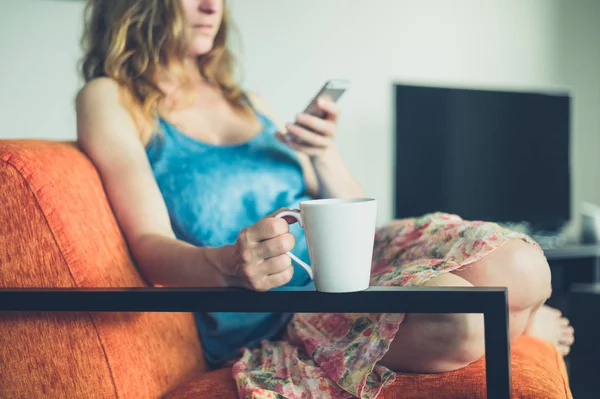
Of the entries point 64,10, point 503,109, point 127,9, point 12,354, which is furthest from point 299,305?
point 503,109

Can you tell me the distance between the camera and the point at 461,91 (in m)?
2.88

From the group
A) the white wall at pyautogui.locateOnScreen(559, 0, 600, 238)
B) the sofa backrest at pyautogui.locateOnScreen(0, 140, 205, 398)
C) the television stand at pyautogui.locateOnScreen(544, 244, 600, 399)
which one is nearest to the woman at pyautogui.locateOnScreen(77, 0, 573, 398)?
the sofa backrest at pyautogui.locateOnScreen(0, 140, 205, 398)

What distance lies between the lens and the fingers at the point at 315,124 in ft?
3.56

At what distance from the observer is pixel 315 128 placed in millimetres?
1097

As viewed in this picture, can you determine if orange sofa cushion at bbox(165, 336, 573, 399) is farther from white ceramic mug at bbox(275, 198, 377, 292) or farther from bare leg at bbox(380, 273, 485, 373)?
white ceramic mug at bbox(275, 198, 377, 292)

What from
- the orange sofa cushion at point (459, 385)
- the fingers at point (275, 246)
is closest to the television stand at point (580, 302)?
the orange sofa cushion at point (459, 385)

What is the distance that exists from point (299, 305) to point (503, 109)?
8.04 feet

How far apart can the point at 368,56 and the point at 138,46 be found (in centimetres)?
174

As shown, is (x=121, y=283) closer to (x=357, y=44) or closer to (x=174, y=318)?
(x=174, y=318)

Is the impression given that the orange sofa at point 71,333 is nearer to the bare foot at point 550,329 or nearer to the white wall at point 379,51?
the bare foot at point 550,329

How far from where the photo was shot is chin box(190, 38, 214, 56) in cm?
135

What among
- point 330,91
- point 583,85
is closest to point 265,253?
point 330,91

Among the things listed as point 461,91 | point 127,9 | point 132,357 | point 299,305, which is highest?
point 127,9

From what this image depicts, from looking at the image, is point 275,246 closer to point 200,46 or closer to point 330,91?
point 330,91
